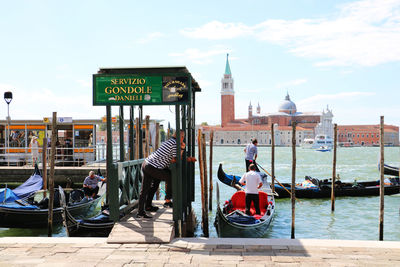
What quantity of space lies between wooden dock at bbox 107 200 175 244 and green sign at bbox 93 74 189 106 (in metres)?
1.48

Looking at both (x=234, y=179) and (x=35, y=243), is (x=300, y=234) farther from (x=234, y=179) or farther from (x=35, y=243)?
(x=35, y=243)

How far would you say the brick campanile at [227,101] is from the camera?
109188 millimetres

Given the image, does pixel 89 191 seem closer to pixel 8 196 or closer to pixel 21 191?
pixel 21 191

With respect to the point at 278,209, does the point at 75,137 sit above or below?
above

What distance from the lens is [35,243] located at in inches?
200

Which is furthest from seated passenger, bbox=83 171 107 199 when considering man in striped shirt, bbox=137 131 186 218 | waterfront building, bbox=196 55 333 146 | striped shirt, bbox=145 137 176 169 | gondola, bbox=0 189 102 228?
waterfront building, bbox=196 55 333 146

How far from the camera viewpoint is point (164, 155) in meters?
5.61

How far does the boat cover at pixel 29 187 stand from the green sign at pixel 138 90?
6.08 m

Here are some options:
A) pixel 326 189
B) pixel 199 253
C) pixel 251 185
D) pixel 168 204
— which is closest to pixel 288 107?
pixel 326 189

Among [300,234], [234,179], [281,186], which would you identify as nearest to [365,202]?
[281,186]

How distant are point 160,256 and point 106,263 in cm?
56

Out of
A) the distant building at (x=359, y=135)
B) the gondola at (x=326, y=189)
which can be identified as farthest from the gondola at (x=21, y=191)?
the distant building at (x=359, y=135)

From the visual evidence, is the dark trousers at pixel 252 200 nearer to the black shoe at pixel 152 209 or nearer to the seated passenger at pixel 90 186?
the black shoe at pixel 152 209

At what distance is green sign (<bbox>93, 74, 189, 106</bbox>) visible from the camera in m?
5.49
